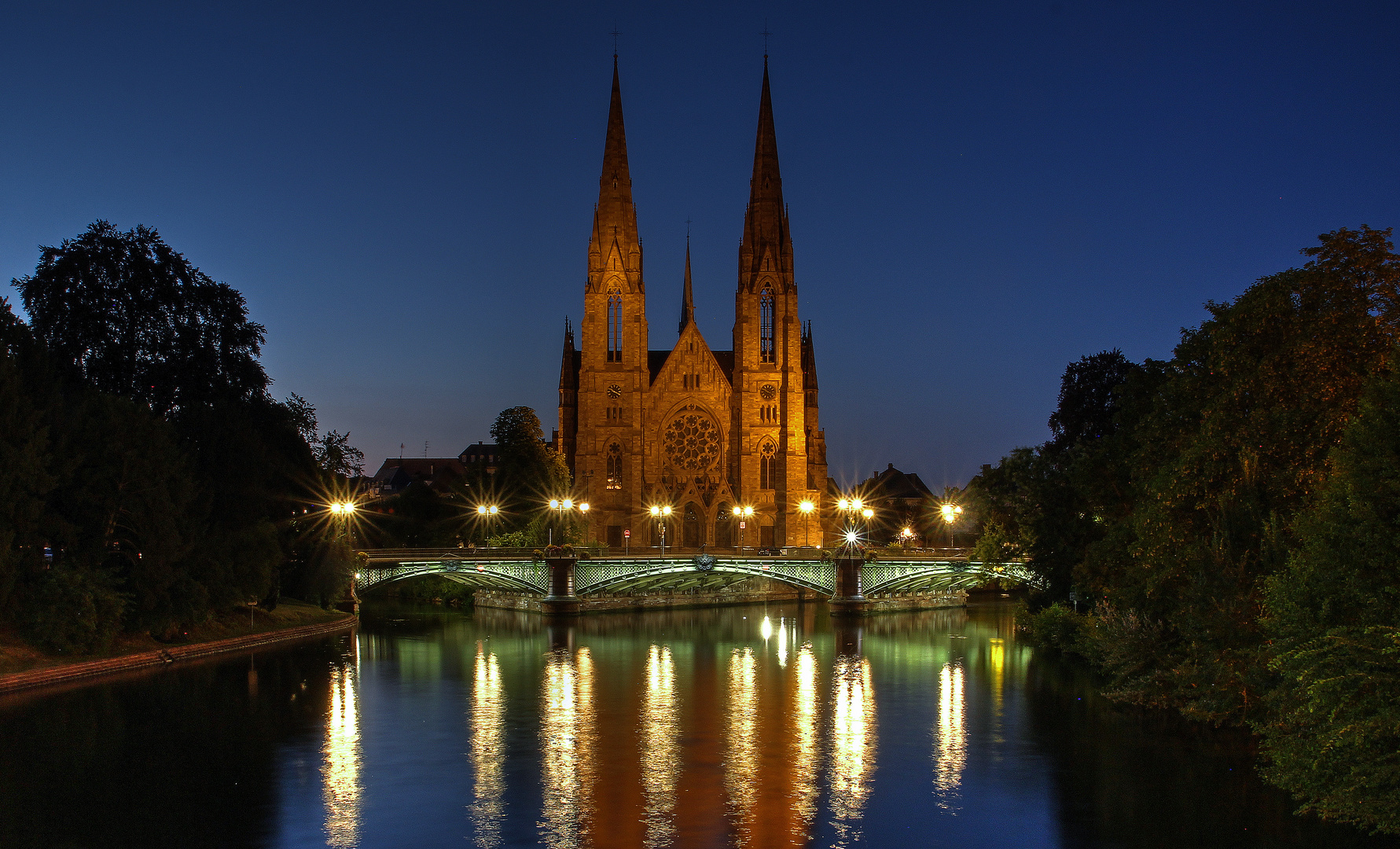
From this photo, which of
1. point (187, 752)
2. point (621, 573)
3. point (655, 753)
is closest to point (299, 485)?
point (621, 573)

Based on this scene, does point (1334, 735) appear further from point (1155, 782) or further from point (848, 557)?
point (848, 557)

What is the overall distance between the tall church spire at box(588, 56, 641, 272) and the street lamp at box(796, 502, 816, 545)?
63.6 ft

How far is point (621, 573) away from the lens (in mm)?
57906

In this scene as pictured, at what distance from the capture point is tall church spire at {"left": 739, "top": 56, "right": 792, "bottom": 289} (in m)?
79.9

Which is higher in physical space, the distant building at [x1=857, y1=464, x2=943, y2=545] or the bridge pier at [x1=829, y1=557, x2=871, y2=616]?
the distant building at [x1=857, y1=464, x2=943, y2=545]

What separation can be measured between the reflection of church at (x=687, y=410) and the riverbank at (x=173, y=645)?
2892 centimetres

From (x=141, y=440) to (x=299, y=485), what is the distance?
35.4 ft

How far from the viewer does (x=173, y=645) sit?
123ft

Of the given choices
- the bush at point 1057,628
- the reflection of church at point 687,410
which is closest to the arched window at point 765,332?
the reflection of church at point 687,410

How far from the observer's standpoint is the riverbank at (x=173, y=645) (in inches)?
1214

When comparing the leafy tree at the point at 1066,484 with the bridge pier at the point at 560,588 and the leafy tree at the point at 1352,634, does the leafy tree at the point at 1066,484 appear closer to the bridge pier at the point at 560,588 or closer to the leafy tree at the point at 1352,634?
the leafy tree at the point at 1352,634

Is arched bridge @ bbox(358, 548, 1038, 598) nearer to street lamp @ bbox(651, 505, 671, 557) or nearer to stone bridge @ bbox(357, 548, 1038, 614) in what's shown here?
stone bridge @ bbox(357, 548, 1038, 614)

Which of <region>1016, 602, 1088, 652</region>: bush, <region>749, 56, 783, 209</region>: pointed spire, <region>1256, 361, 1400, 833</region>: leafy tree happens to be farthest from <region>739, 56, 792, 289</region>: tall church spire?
<region>1256, 361, 1400, 833</region>: leafy tree

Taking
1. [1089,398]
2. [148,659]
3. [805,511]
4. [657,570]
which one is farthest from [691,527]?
[148,659]
